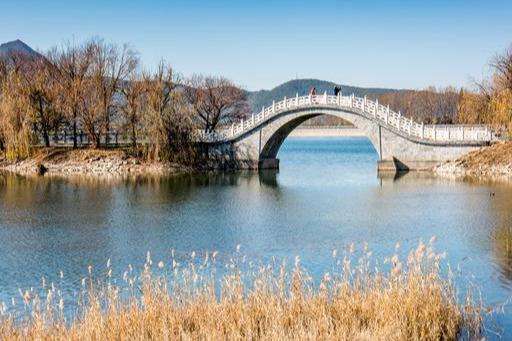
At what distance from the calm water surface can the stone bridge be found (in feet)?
18.8

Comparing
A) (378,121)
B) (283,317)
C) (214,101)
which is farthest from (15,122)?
(283,317)

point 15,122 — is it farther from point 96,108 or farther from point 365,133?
point 365,133

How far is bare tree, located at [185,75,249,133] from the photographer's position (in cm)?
6291

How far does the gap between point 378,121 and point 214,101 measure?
1848cm

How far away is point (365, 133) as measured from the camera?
49688 millimetres

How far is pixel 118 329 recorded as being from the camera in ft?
38.9

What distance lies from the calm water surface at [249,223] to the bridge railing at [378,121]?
6139 millimetres

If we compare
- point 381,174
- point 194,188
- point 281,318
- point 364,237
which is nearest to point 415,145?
point 381,174

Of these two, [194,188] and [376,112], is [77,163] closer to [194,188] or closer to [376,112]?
[194,188]

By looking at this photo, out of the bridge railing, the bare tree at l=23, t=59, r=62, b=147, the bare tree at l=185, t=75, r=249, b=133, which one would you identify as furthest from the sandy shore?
the bare tree at l=23, t=59, r=62, b=147

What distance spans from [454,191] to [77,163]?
2763 cm

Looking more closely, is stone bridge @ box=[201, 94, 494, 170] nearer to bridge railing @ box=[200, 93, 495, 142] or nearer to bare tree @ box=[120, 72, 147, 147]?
bridge railing @ box=[200, 93, 495, 142]

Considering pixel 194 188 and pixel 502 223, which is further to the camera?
pixel 194 188

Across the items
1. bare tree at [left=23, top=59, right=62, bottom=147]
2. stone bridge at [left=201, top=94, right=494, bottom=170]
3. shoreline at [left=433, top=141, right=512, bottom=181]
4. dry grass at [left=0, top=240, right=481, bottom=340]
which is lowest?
dry grass at [left=0, top=240, right=481, bottom=340]
